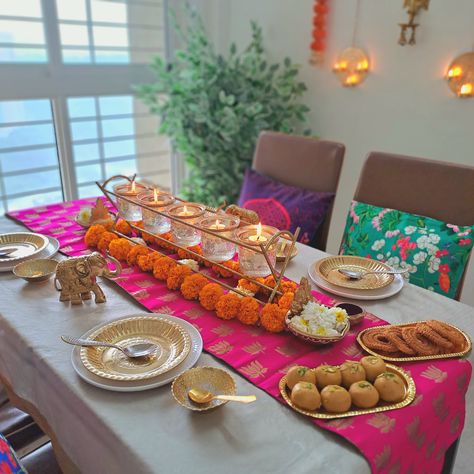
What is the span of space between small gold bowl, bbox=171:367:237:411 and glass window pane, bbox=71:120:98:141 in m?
2.25

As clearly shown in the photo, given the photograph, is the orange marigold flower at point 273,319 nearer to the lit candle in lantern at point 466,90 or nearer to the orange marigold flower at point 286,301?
the orange marigold flower at point 286,301

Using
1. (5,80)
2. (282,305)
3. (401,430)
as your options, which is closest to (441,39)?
(282,305)

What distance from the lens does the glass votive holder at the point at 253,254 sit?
98 centimetres

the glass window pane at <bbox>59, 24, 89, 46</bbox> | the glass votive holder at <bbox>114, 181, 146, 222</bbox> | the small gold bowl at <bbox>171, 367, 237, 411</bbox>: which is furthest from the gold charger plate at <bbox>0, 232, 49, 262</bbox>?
the glass window pane at <bbox>59, 24, 89, 46</bbox>

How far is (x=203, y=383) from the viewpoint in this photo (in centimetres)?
74

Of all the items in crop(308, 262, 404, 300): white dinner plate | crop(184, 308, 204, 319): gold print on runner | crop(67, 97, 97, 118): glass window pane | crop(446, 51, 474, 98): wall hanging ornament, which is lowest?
crop(184, 308, 204, 319): gold print on runner

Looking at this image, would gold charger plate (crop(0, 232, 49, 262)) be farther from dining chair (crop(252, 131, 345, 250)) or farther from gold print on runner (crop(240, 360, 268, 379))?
dining chair (crop(252, 131, 345, 250))

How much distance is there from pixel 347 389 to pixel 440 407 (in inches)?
6.8

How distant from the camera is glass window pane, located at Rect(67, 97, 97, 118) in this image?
8.41 ft

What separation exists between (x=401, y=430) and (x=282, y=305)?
1.09 ft

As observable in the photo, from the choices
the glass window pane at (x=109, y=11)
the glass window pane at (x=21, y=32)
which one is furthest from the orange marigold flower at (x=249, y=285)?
the glass window pane at (x=109, y=11)

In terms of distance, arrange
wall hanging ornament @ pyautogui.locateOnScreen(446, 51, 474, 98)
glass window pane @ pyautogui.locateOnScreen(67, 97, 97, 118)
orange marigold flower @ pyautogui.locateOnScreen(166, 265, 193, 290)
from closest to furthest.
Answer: orange marigold flower @ pyautogui.locateOnScreen(166, 265, 193, 290) < wall hanging ornament @ pyautogui.locateOnScreen(446, 51, 474, 98) < glass window pane @ pyautogui.locateOnScreen(67, 97, 97, 118)

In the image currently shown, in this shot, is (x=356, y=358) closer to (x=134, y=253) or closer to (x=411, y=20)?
(x=134, y=253)

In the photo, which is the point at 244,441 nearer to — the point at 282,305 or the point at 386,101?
the point at 282,305
